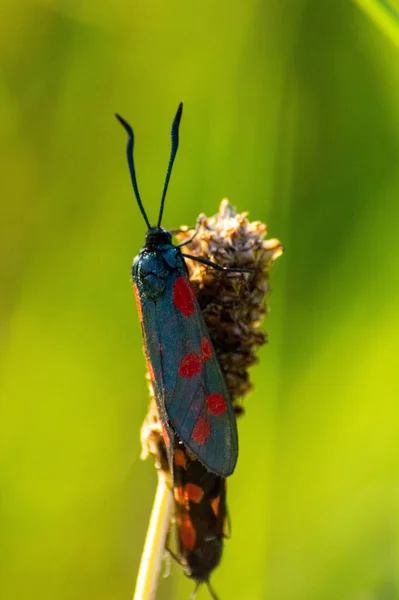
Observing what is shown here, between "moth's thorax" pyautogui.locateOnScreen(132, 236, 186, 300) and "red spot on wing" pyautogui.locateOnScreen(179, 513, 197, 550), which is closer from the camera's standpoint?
"red spot on wing" pyautogui.locateOnScreen(179, 513, 197, 550)

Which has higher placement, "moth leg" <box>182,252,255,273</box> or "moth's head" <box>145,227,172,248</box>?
"moth's head" <box>145,227,172,248</box>

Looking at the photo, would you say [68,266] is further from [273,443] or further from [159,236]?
[273,443]

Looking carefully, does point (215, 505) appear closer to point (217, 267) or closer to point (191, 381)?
point (191, 381)

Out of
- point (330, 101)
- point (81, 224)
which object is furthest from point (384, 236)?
point (81, 224)

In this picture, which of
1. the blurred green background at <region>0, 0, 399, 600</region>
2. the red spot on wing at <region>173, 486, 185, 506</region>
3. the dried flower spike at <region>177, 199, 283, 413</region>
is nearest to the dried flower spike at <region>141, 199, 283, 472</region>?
the dried flower spike at <region>177, 199, 283, 413</region>

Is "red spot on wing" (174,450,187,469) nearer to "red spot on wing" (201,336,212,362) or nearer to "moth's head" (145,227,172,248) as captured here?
"red spot on wing" (201,336,212,362)
